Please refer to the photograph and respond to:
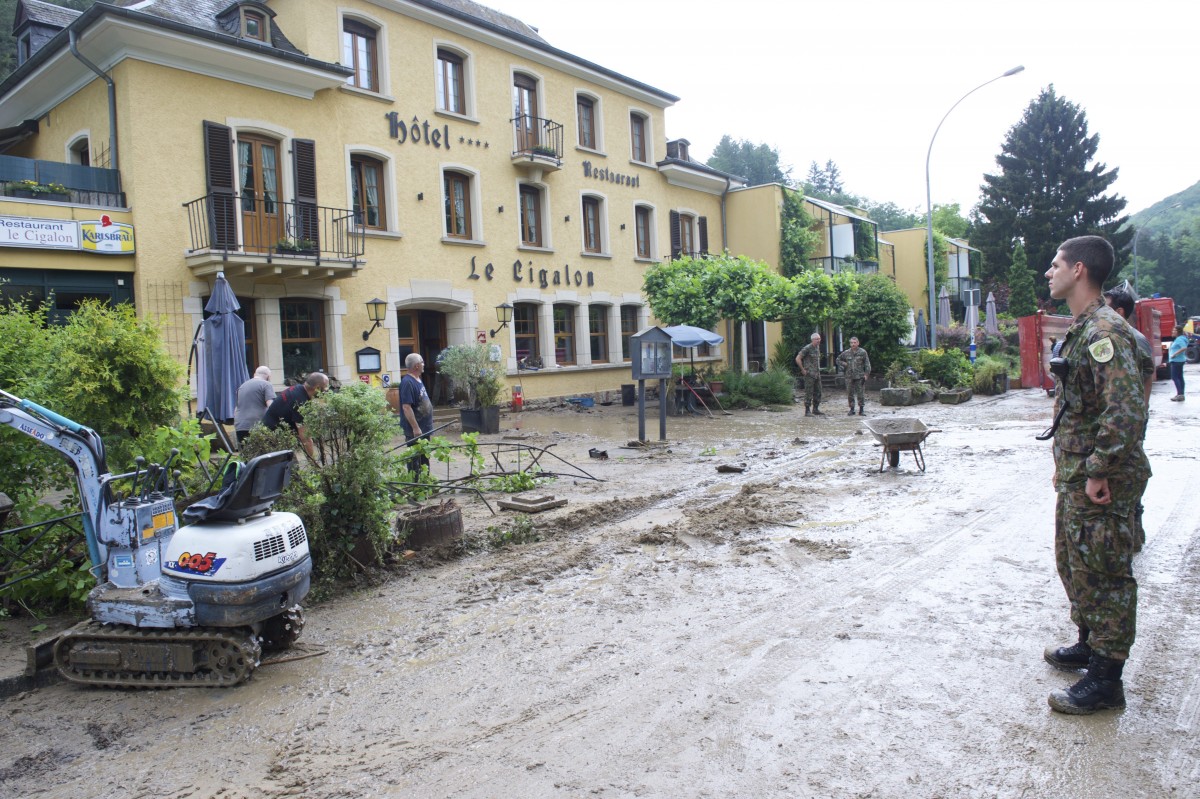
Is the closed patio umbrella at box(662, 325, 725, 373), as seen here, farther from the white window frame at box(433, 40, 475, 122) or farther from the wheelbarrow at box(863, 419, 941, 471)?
the wheelbarrow at box(863, 419, 941, 471)

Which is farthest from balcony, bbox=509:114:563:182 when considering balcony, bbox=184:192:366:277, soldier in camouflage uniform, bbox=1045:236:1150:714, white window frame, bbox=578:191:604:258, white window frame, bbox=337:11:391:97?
soldier in camouflage uniform, bbox=1045:236:1150:714

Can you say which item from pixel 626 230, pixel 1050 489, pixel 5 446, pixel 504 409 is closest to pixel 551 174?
pixel 626 230

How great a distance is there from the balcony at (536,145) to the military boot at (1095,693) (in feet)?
64.2

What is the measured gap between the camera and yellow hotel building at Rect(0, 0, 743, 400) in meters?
14.0

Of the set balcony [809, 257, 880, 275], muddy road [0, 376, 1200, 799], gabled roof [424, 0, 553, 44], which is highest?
gabled roof [424, 0, 553, 44]

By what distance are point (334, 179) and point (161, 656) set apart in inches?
578

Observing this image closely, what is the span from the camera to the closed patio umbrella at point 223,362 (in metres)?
10.1

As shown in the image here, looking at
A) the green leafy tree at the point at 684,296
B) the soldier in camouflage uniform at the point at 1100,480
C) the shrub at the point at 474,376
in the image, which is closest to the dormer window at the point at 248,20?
the shrub at the point at 474,376

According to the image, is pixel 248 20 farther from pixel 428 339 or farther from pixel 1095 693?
pixel 1095 693

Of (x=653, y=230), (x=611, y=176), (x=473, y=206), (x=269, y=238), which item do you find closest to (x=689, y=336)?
(x=473, y=206)

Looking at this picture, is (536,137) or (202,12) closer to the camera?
Answer: (202,12)

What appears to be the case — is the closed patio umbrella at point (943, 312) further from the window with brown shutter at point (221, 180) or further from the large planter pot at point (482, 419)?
the window with brown shutter at point (221, 180)

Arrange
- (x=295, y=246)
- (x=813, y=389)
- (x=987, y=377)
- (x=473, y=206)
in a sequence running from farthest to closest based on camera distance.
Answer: (x=987, y=377) < (x=473, y=206) < (x=813, y=389) < (x=295, y=246)

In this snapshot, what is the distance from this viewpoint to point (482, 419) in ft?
51.4
